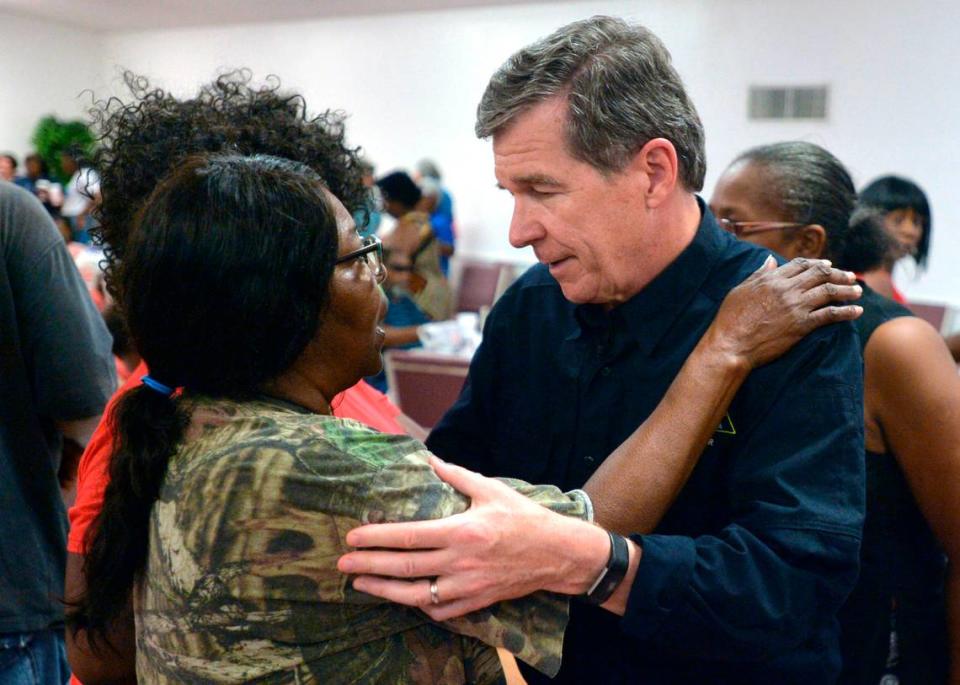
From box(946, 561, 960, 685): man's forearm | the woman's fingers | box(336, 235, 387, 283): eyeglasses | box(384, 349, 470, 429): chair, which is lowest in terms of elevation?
box(384, 349, 470, 429): chair

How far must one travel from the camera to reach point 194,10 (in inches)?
406

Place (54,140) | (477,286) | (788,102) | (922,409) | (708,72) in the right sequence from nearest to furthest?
1. (922,409)
2. (788,102)
3. (708,72)
4. (477,286)
5. (54,140)

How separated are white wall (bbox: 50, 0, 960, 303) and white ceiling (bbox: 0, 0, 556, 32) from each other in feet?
0.67

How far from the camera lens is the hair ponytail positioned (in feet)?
3.28

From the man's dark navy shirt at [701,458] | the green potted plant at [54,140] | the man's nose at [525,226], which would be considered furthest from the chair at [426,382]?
the green potted plant at [54,140]

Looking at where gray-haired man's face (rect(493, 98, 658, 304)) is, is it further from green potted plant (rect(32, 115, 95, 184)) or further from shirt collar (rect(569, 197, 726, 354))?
green potted plant (rect(32, 115, 95, 184))

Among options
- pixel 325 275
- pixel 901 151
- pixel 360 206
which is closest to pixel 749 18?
pixel 901 151

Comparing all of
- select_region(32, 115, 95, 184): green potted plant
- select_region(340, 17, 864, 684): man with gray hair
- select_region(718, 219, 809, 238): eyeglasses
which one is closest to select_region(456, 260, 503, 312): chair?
select_region(32, 115, 95, 184): green potted plant

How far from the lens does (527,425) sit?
146 centimetres

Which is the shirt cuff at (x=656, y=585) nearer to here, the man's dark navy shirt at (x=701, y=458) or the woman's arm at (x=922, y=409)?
the man's dark navy shirt at (x=701, y=458)

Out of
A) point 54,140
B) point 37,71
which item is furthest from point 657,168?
point 37,71

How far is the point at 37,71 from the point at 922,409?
1287cm

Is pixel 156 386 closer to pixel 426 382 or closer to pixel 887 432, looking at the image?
pixel 887 432

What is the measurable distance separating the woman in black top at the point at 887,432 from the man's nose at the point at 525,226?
722mm
